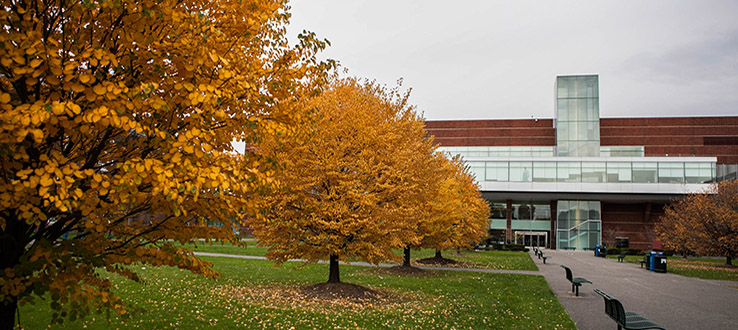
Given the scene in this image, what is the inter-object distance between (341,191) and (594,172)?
5119 centimetres

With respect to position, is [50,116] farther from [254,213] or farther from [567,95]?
[567,95]

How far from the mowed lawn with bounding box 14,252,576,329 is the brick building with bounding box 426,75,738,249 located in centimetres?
4251

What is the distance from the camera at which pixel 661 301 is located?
14648 mm

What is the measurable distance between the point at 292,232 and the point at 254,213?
795 cm

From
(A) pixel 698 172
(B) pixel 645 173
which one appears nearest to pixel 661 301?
(B) pixel 645 173

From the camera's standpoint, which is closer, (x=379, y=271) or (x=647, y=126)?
(x=379, y=271)

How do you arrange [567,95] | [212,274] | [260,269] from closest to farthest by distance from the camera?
[212,274], [260,269], [567,95]

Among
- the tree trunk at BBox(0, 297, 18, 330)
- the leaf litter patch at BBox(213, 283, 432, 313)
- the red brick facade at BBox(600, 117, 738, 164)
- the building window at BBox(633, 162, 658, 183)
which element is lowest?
the leaf litter patch at BBox(213, 283, 432, 313)

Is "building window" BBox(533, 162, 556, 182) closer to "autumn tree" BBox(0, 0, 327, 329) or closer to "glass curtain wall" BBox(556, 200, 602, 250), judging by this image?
"glass curtain wall" BBox(556, 200, 602, 250)

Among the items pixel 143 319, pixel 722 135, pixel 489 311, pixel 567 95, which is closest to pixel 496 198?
pixel 567 95

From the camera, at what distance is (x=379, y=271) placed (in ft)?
69.6

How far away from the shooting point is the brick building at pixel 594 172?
5509 centimetres

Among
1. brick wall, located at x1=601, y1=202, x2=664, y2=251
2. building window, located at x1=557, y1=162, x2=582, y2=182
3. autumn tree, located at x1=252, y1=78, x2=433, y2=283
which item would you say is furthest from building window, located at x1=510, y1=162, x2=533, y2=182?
autumn tree, located at x1=252, y1=78, x2=433, y2=283

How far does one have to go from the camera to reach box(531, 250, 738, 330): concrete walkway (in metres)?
11.3
